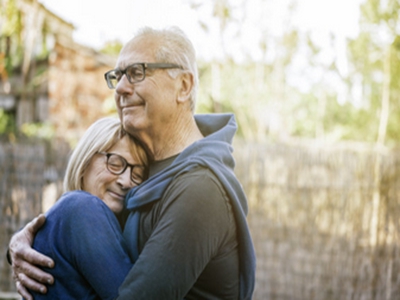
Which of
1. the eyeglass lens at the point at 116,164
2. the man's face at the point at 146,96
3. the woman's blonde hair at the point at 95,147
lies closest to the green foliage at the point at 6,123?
the woman's blonde hair at the point at 95,147

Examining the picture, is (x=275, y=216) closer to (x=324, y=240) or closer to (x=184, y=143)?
(x=324, y=240)

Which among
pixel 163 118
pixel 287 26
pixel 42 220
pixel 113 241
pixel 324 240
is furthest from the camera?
pixel 287 26

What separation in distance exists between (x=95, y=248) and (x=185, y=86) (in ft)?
2.59

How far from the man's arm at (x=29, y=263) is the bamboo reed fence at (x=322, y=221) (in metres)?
4.53

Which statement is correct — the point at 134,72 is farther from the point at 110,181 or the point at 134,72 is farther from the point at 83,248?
the point at 83,248

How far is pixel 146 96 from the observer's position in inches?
80.6

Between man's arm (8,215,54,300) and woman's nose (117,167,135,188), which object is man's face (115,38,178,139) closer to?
woman's nose (117,167,135,188)

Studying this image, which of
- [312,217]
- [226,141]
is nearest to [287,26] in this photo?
[312,217]

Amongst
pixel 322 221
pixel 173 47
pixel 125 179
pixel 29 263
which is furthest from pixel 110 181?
pixel 322 221

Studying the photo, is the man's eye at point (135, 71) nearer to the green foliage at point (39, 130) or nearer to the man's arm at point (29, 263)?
the man's arm at point (29, 263)

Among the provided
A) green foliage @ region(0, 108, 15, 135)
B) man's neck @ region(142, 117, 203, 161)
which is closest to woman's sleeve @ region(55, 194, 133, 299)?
man's neck @ region(142, 117, 203, 161)

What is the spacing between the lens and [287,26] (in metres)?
13.3

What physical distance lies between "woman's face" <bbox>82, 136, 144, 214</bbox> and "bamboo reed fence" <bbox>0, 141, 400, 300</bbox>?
4.26 meters

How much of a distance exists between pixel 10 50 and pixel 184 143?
14495mm
